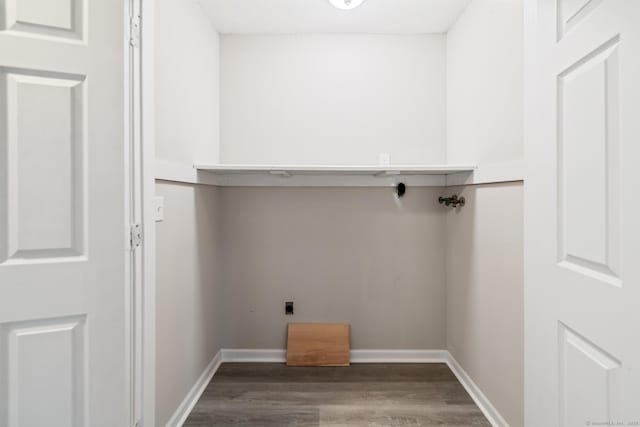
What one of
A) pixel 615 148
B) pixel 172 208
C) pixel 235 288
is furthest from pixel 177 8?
pixel 615 148

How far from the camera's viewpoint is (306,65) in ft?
9.00

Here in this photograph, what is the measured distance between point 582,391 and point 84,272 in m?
1.62

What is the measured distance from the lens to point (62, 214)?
1.27 metres

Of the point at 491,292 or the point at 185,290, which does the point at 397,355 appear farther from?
the point at 185,290

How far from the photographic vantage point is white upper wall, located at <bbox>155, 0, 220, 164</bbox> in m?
1.79

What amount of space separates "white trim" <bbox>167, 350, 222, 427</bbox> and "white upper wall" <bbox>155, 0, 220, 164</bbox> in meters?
1.33

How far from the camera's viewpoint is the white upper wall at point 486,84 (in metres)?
1.74

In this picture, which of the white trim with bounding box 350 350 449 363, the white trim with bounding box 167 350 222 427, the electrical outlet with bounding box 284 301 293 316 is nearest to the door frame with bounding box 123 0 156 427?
the white trim with bounding box 167 350 222 427

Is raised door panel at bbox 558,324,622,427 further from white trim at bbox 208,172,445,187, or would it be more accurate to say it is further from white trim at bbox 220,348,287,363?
white trim at bbox 220,348,287,363

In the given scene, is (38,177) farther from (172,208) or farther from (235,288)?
(235,288)

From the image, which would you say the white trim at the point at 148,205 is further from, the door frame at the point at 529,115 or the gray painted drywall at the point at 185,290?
the door frame at the point at 529,115

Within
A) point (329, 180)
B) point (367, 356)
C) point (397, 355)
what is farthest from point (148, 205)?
point (397, 355)

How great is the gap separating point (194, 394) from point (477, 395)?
5.51 ft

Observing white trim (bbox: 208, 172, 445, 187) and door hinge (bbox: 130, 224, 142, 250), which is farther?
white trim (bbox: 208, 172, 445, 187)
